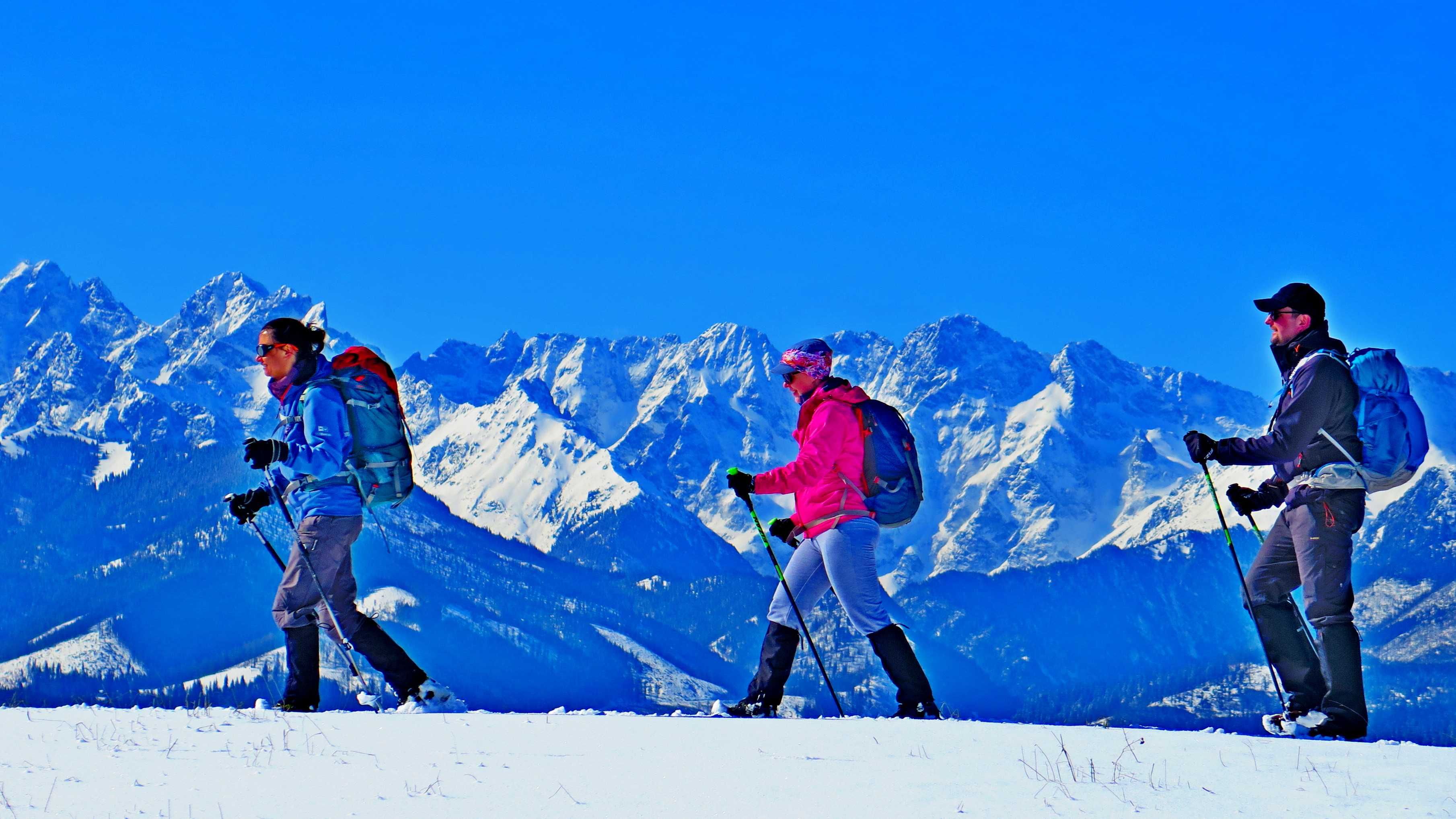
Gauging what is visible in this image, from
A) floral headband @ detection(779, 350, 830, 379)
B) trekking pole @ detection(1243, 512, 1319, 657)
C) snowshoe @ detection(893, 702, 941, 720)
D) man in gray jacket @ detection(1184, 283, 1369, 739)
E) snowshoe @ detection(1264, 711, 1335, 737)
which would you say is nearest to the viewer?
snowshoe @ detection(1264, 711, 1335, 737)

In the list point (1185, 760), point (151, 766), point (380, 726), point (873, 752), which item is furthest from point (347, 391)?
point (1185, 760)

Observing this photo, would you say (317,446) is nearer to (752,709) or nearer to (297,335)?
(297,335)

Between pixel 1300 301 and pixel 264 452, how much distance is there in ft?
26.5

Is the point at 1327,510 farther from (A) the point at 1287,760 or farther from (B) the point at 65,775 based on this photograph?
(B) the point at 65,775

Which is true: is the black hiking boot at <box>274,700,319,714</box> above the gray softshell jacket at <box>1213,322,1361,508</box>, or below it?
below

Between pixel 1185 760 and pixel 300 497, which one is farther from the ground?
pixel 300 497

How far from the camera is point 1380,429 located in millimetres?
11047

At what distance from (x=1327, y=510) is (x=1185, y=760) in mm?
3186

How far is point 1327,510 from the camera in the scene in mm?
11008

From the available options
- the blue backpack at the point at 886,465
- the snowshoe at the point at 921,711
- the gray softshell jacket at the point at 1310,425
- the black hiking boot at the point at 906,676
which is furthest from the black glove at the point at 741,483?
the gray softshell jacket at the point at 1310,425

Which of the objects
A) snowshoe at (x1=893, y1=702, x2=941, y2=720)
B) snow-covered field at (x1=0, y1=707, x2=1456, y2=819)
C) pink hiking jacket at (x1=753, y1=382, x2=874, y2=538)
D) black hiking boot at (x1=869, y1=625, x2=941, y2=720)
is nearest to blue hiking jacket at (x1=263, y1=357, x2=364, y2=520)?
snow-covered field at (x1=0, y1=707, x2=1456, y2=819)

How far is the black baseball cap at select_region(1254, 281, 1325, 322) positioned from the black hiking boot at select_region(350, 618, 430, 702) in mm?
7321

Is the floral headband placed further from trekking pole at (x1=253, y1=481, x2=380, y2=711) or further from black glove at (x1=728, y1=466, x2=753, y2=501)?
trekking pole at (x1=253, y1=481, x2=380, y2=711)

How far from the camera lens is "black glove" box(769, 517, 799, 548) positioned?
12445 millimetres
